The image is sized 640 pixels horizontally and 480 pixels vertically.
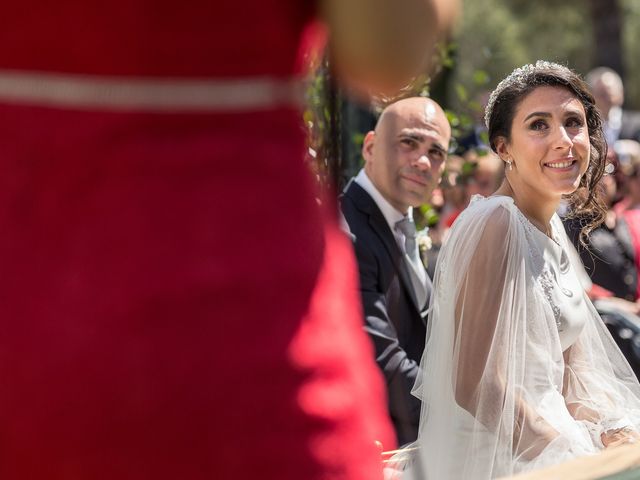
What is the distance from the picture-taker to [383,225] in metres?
3.84

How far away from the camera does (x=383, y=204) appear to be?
12.7 feet

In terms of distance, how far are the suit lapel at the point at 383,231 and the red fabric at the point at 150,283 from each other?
2686mm

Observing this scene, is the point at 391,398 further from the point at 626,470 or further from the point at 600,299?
the point at 626,470

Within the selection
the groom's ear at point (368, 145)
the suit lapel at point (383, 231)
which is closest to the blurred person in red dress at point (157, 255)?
the suit lapel at point (383, 231)

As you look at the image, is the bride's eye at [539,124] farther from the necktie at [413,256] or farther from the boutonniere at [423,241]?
the boutonniere at [423,241]

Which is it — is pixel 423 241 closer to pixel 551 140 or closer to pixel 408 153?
pixel 408 153

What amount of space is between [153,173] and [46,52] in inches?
6.6

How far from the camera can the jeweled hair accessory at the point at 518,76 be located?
10.1 ft

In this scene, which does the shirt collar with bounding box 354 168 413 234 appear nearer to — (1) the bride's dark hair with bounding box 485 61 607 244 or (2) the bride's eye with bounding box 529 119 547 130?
(1) the bride's dark hair with bounding box 485 61 607 244

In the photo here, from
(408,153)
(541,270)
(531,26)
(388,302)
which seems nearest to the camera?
(541,270)

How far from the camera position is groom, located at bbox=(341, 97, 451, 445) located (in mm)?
3490

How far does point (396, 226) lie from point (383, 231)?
8cm

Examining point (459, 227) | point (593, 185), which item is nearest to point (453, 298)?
point (459, 227)

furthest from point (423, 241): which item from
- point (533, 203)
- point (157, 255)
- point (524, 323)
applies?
point (157, 255)
